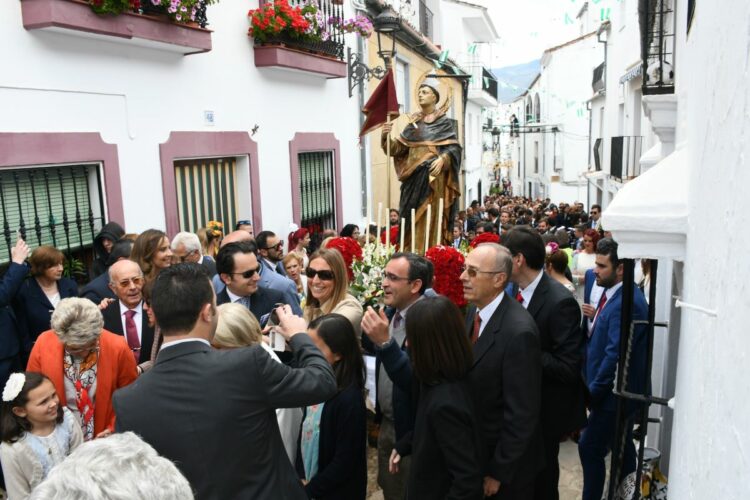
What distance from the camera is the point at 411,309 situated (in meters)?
2.67

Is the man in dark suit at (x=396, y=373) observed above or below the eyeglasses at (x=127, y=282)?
below

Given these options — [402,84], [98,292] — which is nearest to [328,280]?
[98,292]

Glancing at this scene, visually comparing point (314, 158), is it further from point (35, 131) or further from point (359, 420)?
point (359, 420)

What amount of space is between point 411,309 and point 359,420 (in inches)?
22.3

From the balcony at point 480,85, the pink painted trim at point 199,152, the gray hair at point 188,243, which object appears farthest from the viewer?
the balcony at point 480,85

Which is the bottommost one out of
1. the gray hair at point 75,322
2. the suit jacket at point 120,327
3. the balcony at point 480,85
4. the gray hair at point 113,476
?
the suit jacket at point 120,327

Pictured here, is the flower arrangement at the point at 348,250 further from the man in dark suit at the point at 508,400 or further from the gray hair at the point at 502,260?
the man in dark suit at the point at 508,400

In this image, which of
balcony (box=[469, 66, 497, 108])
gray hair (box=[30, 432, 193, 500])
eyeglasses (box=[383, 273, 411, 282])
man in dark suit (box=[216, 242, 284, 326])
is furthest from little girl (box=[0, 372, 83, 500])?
balcony (box=[469, 66, 497, 108])

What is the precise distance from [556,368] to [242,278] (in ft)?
6.16

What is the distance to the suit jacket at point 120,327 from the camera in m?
3.87

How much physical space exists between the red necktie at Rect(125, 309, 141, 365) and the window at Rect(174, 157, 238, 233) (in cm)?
293

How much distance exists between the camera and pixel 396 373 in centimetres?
293

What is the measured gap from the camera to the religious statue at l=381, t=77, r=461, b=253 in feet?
20.1

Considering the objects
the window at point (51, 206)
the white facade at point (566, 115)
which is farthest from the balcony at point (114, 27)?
the white facade at point (566, 115)
